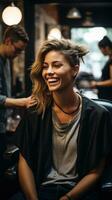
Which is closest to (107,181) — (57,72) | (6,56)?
(57,72)

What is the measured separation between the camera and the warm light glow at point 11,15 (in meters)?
5.45

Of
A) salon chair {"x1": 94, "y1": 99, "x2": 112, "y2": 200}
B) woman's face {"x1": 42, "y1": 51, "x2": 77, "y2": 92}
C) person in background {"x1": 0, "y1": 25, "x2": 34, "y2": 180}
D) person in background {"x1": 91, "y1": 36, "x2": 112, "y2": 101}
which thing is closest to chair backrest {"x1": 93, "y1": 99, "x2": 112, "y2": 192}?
salon chair {"x1": 94, "y1": 99, "x2": 112, "y2": 200}

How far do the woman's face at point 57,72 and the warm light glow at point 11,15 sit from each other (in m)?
3.08

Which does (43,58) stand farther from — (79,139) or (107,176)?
(107,176)

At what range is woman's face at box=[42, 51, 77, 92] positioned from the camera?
2494mm

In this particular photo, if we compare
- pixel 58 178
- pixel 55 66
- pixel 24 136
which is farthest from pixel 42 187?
pixel 55 66

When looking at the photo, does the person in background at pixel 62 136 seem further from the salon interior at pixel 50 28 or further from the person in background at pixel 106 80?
the person in background at pixel 106 80

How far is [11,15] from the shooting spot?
214 inches

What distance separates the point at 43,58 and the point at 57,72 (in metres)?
0.13

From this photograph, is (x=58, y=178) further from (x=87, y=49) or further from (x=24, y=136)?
(x=87, y=49)

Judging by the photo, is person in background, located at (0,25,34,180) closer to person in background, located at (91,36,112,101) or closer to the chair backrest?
the chair backrest

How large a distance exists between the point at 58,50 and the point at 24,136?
56 centimetres

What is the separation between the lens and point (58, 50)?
2506 millimetres

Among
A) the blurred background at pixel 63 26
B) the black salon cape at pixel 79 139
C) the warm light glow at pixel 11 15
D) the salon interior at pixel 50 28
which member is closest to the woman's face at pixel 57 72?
the black salon cape at pixel 79 139
